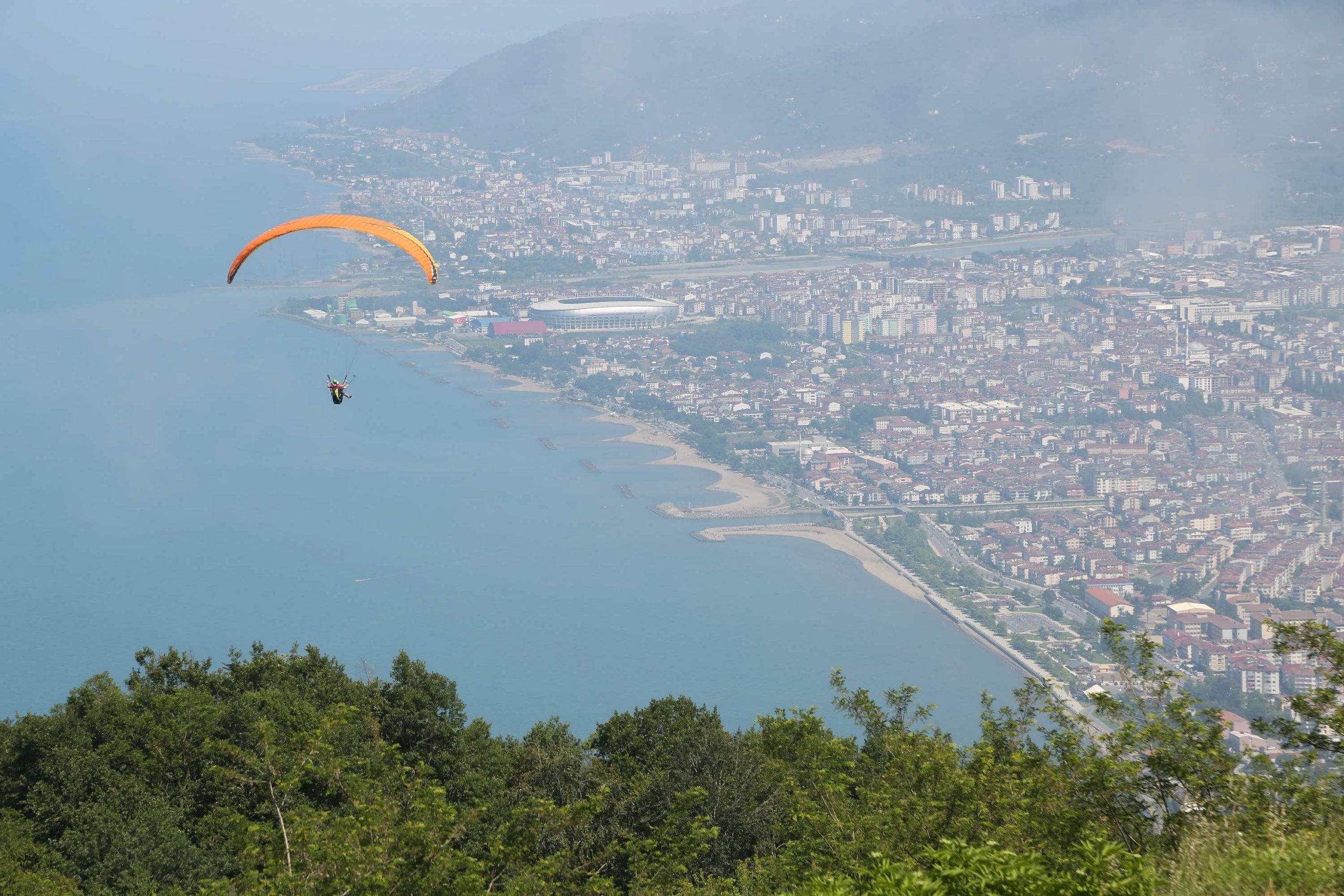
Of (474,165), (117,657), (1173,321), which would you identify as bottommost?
(117,657)

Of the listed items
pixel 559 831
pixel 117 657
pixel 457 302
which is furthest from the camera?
pixel 457 302

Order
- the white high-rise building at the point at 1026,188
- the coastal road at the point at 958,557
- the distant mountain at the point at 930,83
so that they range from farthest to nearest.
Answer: the distant mountain at the point at 930,83 → the white high-rise building at the point at 1026,188 → the coastal road at the point at 958,557

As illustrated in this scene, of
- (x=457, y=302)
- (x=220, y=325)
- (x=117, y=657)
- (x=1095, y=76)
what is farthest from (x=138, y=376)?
(x=1095, y=76)

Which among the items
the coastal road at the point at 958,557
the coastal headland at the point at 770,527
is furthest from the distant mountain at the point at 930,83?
the coastal road at the point at 958,557

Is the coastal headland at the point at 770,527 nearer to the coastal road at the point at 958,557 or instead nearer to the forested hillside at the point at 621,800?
the coastal road at the point at 958,557

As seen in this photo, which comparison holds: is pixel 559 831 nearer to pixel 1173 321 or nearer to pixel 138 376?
pixel 1173 321

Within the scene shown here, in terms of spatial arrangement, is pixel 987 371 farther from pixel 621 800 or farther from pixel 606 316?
pixel 621 800
